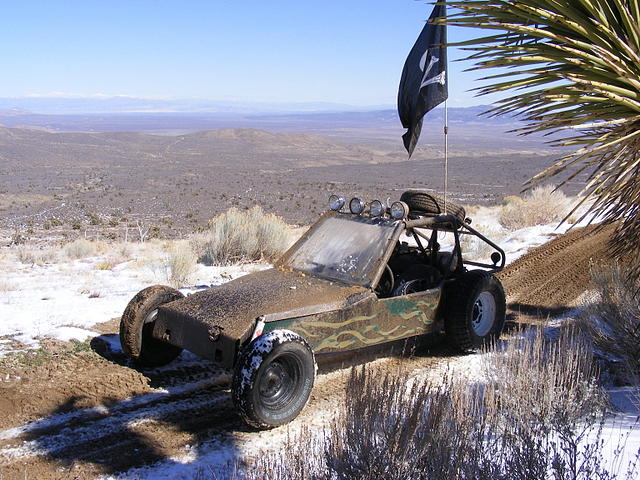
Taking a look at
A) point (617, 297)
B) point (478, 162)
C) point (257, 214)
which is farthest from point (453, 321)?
point (478, 162)

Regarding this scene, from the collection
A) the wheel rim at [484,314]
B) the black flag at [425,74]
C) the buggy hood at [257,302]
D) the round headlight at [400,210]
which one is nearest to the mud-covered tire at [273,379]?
the buggy hood at [257,302]

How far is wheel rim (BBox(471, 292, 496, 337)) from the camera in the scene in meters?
6.86

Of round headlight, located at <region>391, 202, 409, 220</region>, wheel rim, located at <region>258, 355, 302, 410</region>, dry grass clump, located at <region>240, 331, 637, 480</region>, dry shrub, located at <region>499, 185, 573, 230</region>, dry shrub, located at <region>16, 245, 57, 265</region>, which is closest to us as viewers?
dry grass clump, located at <region>240, 331, 637, 480</region>

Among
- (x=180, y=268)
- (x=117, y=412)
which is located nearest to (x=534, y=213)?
(x=180, y=268)

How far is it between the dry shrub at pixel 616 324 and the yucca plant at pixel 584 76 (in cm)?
223

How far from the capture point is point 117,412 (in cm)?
514

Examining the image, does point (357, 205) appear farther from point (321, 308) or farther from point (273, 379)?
point (273, 379)

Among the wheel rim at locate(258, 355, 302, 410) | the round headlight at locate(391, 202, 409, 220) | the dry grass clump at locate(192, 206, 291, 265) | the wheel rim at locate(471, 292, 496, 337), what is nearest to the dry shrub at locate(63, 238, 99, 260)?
the dry grass clump at locate(192, 206, 291, 265)

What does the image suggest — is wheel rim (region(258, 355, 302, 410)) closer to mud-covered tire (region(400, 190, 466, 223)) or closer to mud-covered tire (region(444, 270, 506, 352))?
mud-covered tire (region(444, 270, 506, 352))

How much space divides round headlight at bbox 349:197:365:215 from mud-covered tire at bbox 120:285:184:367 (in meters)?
2.03

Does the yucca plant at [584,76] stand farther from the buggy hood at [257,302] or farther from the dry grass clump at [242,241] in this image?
the dry grass clump at [242,241]

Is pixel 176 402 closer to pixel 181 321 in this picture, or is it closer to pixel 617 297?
pixel 181 321

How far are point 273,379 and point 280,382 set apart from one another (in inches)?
4.1

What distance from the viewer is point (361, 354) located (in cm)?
623
